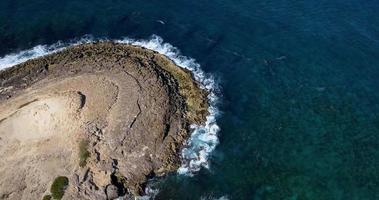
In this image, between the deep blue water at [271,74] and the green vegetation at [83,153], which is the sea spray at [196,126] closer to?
the deep blue water at [271,74]

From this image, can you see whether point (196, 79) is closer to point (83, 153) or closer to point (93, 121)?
point (93, 121)

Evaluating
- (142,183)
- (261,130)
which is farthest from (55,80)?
(261,130)

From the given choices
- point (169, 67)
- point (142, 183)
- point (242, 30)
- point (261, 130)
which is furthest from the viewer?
point (242, 30)

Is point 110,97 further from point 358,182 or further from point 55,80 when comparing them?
point 358,182

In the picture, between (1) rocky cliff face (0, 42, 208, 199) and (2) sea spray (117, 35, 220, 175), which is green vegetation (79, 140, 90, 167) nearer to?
(1) rocky cliff face (0, 42, 208, 199)

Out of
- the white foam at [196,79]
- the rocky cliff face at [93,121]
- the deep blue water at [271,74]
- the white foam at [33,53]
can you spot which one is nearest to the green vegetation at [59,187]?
the rocky cliff face at [93,121]
